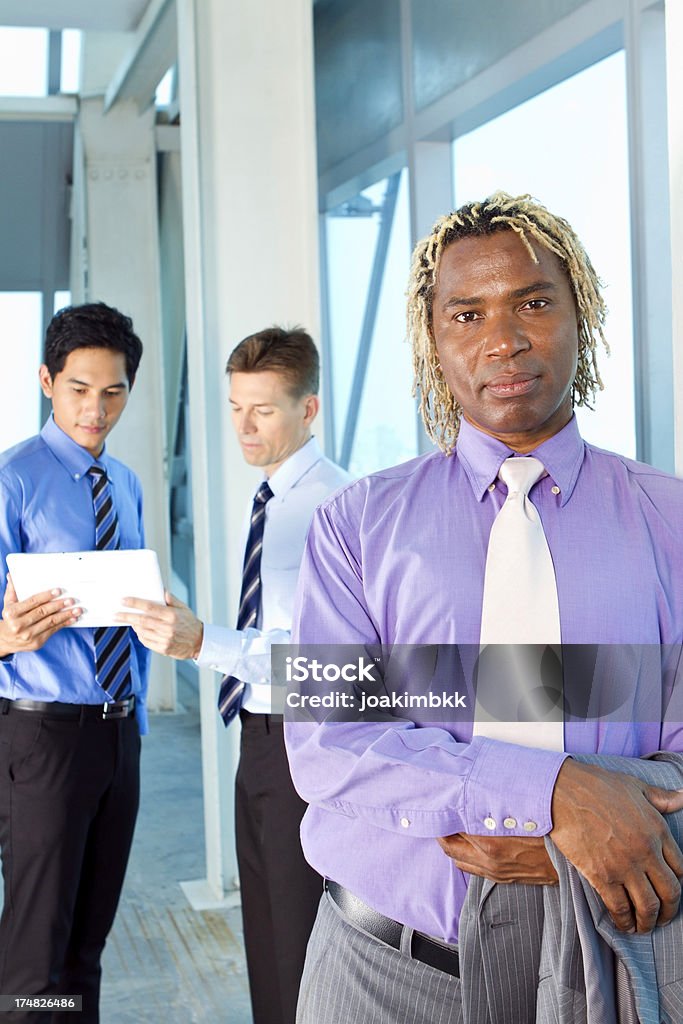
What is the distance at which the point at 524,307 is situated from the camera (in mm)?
1321

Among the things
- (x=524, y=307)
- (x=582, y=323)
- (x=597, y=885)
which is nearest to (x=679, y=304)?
(x=582, y=323)

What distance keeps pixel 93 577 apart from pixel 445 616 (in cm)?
127

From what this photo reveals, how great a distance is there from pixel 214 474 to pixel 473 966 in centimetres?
283

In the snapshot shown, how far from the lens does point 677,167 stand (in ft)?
4.71

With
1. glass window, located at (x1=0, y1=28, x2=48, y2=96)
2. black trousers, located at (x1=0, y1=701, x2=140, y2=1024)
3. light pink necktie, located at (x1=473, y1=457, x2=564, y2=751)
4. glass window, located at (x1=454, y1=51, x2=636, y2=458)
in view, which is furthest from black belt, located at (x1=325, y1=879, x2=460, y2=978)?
glass window, located at (x1=0, y1=28, x2=48, y2=96)

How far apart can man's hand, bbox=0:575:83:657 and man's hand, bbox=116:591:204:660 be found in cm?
11

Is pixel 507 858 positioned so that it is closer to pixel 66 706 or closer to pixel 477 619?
pixel 477 619

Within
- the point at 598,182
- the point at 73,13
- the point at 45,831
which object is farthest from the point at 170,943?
the point at 73,13

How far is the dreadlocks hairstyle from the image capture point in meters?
1.34

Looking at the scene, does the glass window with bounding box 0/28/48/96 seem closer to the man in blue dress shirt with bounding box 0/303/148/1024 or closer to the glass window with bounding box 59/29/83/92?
the glass window with bounding box 59/29/83/92

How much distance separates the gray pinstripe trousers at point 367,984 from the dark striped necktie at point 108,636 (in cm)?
131

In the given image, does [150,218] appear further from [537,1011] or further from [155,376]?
[537,1011]

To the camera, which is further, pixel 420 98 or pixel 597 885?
pixel 420 98

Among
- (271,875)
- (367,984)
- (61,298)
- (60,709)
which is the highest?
(61,298)
